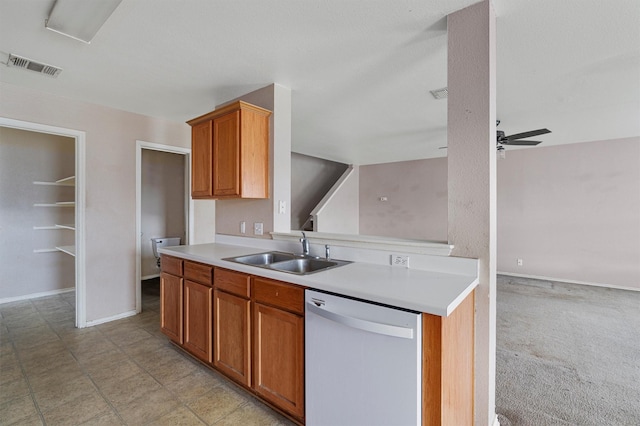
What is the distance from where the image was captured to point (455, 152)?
174cm

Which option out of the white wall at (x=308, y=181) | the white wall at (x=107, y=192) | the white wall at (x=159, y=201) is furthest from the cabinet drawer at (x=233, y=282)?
the white wall at (x=308, y=181)

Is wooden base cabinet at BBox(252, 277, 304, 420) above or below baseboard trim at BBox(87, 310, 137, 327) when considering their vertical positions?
above

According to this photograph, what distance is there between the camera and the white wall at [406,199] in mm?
6682

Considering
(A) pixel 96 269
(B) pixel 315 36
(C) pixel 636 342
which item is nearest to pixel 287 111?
(B) pixel 315 36

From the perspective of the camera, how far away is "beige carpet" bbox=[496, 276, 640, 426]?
6.34ft

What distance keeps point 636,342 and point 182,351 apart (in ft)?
14.2

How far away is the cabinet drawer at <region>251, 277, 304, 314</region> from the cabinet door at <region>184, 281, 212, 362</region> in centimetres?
Result: 57

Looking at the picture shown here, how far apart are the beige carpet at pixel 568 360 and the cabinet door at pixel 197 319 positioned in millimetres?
2085

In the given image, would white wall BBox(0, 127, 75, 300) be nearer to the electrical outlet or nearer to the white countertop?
the white countertop

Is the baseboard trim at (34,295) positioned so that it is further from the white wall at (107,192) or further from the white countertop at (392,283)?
the white countertop at (392,283)


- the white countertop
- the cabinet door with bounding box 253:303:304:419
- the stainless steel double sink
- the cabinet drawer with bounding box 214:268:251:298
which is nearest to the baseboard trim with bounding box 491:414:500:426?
the white countertop

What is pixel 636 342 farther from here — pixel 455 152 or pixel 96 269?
pixel 96 269

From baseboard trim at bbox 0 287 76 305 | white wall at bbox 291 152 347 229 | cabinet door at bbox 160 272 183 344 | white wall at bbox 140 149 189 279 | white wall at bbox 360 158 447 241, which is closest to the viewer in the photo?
cabinet door at bbox 160 272 183 344

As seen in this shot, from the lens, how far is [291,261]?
2.36 metres
